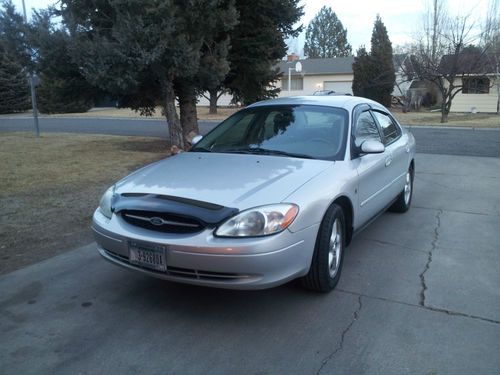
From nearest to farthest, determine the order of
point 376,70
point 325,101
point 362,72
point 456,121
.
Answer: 1. point 325,101
2. point 456,121
3. point 376,70
4. point 362,72

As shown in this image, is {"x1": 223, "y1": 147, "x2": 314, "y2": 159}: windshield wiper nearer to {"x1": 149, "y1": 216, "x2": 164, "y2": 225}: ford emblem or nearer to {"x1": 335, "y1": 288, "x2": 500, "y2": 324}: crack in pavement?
{"x1": 335, "y1": 288, "x2": 500, "y2": 324}: crack in pavement

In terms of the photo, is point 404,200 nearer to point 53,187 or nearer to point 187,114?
point 53,187

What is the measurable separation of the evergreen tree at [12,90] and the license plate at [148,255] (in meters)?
36.6

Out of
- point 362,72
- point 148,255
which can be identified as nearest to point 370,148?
point 148,255

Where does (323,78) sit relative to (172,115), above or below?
above

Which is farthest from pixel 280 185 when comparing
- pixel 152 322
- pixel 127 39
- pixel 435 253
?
pixel 127 39

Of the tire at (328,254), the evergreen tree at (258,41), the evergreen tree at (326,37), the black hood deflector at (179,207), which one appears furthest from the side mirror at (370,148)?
the evergreen tree at (326,37)

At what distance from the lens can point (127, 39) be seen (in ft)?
29.9

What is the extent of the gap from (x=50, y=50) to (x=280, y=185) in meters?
8.33

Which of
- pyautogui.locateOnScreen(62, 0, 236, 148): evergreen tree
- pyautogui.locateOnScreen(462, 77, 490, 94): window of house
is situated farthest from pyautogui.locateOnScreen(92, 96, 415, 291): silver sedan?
pyautogui.locateOnScreen(462, 77, 490, 94): window of house

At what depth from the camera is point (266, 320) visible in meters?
3.60

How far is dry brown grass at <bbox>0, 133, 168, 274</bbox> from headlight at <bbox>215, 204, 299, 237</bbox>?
2490 mm

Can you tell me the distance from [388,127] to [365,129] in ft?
3.50

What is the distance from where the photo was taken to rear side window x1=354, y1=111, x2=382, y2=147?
488 cm
